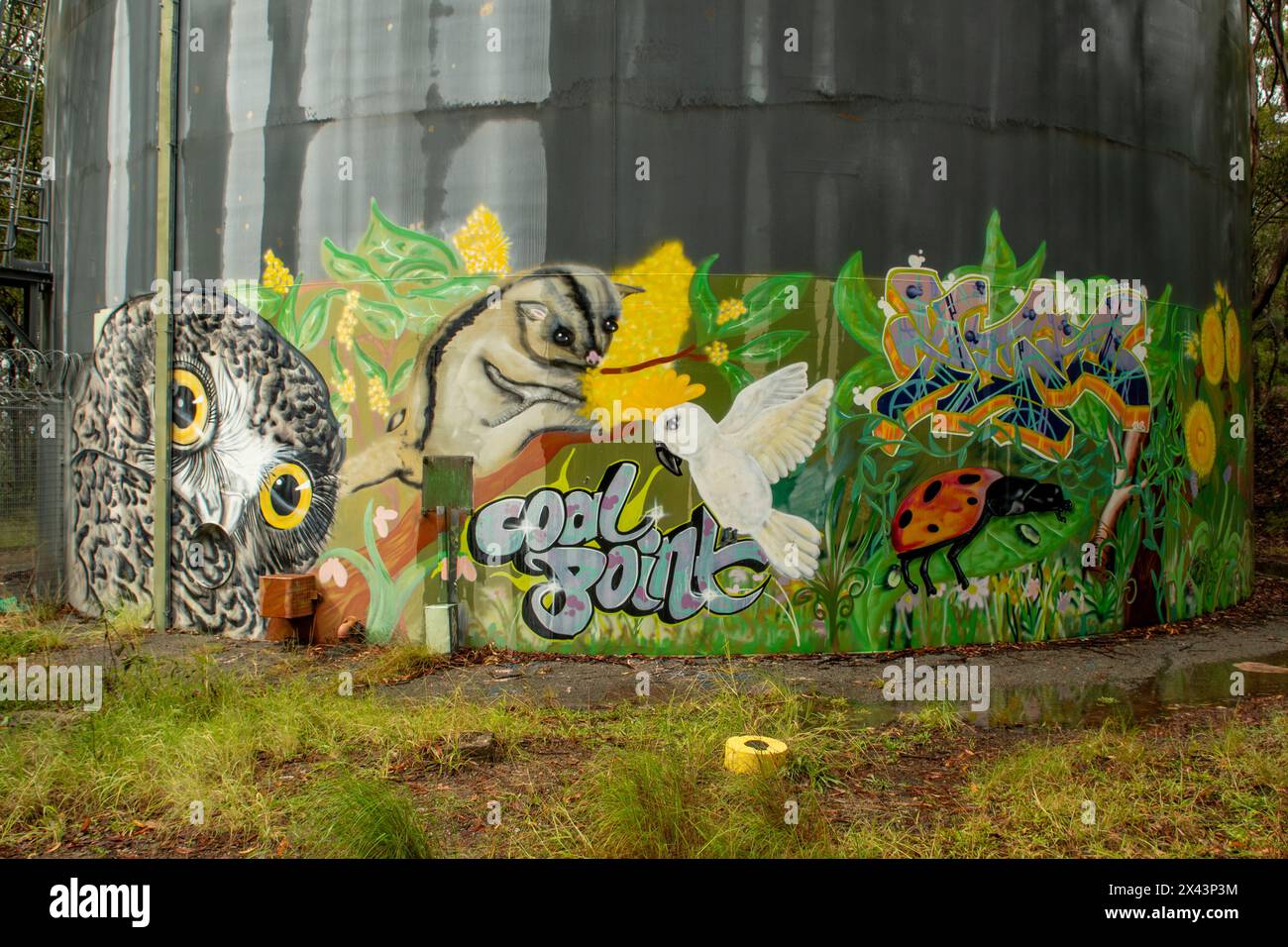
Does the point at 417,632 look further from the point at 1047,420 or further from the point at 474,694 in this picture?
the point at 1047,420

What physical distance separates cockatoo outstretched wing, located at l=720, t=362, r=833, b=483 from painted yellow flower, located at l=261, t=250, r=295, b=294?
189 inches

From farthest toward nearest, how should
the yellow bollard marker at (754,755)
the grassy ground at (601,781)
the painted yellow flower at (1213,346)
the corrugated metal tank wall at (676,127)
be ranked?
the painted yellow flower at (1213,346) < the corrugated metal tank wall at (676,127) < the yellow bollard marker at (754,755) < the grassy ground at (601,781)

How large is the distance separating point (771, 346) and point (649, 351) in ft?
3.91

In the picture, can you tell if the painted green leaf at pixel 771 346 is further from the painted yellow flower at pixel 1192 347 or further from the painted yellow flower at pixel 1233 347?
the painted yellow flower at pixel 1233 347

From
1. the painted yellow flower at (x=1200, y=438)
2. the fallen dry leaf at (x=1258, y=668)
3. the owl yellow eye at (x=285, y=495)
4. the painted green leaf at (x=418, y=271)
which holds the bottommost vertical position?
the fallen dry leaf at (x=1258, y=668)

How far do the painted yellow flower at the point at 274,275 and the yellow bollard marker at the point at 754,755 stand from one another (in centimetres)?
696

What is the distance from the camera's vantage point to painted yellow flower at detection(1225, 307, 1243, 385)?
1234 centimetres

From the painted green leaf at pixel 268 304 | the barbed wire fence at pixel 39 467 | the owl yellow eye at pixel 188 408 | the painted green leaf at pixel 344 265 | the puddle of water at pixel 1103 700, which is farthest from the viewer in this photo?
the barbed wire fence at pixel 39 467


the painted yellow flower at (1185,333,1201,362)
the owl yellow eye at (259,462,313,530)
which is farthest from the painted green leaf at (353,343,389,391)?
the painted yellow flower at (1185,333,1201,362)

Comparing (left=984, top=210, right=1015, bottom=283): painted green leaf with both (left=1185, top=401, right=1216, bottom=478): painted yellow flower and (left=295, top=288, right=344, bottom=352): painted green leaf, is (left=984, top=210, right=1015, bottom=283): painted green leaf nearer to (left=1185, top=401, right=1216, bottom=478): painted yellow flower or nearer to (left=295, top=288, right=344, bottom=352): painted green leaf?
(left=1185, top=401, right=1216, bottom=478): painted yellow flower

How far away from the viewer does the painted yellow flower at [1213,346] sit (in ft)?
38.8

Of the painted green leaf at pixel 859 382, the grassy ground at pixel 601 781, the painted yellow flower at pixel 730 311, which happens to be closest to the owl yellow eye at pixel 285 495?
the grassy ground at pixel 601 781

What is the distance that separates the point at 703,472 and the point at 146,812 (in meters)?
→ 5.49
